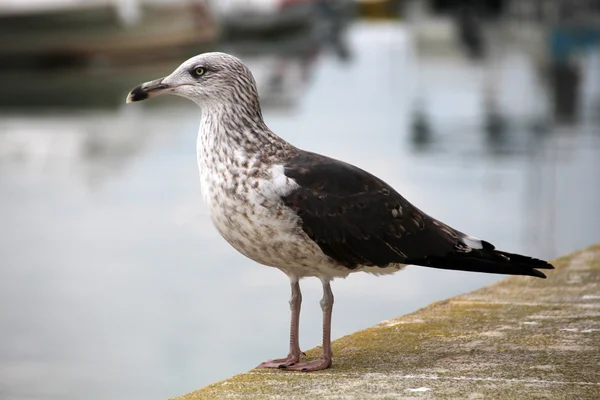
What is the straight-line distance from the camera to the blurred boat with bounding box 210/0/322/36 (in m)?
49.6

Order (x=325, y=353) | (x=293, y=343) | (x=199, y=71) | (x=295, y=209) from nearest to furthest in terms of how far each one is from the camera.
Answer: (x=295, y=209)
(x=325, y=353)
(x=293, y=343)
(x=199, y=71)

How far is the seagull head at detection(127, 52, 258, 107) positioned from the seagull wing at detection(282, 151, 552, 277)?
45cm

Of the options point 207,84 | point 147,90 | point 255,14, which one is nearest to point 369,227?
point 207,84

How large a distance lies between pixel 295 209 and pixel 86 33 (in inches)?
1272

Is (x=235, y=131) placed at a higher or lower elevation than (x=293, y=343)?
higher

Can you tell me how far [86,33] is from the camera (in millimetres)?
36906

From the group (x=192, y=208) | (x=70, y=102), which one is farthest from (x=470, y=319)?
(x=70, y=102)

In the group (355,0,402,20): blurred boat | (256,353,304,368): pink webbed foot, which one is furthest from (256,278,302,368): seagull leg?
(355,0,402,20): blurred boat

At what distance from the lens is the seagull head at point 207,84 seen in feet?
19.5

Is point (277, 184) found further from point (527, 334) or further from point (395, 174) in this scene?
point (395, 174)

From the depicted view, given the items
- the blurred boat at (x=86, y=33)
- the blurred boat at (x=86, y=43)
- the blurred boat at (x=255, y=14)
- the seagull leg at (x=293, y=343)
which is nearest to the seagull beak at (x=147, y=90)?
the seagull leg at (x=293, y=343)

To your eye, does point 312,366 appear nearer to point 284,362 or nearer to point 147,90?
point 284,362

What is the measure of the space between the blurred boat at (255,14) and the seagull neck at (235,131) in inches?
1671

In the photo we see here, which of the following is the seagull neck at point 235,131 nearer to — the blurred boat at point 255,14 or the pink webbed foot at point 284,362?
the pink webbed foot at point 284,362
